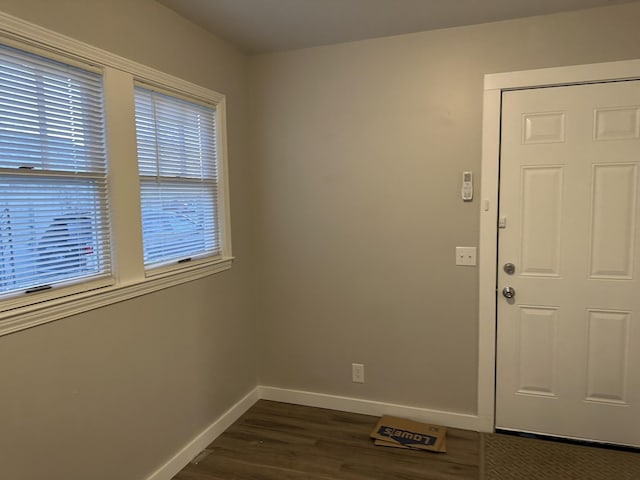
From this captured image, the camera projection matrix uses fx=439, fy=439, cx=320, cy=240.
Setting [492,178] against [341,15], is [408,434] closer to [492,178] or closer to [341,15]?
[492,178]

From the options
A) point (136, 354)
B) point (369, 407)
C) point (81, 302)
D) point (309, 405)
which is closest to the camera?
point (81, 302)

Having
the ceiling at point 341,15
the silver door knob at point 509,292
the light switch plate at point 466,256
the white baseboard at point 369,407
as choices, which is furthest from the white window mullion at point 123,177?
the silver door knob at point 509,292

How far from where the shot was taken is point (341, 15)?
2451 millimetres

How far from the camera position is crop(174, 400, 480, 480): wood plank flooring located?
242 centimetres

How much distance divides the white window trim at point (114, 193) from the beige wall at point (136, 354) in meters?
0.05

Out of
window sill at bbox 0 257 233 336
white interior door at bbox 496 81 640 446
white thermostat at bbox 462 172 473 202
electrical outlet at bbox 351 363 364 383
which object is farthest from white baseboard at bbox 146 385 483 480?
white thermostat at bbox 462 172 473 202

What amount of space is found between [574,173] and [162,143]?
2326 mm

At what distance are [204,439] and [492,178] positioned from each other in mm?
2370

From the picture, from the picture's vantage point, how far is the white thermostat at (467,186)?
2.69 metres

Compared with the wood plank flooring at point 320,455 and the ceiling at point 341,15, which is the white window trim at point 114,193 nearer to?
the ceiling at point 341,15

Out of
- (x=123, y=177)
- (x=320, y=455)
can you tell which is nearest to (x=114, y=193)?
(x=123, y=177)

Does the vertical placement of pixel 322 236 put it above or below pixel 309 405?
above

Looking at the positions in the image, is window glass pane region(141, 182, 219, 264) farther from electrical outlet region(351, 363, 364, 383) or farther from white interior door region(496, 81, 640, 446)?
white interior door region(496, 81, 640, 446)

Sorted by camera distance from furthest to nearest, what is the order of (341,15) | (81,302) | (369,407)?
(369,407)
(341,15)
(81,302)
